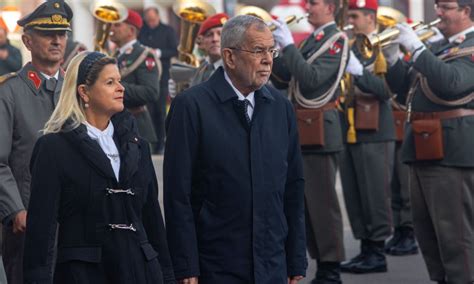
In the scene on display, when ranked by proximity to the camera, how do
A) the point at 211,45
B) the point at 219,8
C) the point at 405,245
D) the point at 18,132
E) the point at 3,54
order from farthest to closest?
1. the point at 219,8
2. the point at 3,54
3. the point at 405,245
4. the point at 211,45
5. the point at 18,132

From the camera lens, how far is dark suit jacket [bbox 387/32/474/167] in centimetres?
788

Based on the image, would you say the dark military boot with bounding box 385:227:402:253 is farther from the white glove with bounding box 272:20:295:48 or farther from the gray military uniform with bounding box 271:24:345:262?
the white glove with bounding box 272:20:295:48

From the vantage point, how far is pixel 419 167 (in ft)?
27.1

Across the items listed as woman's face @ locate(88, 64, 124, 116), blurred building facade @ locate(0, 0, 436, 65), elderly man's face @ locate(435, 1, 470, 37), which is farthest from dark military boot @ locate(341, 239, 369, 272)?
blurred building facade @ locate(0, 0, 436, 65)

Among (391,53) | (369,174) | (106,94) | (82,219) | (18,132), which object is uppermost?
(106,94)

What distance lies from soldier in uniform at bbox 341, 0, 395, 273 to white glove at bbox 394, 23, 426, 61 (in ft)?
5.61

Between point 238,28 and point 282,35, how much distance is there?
3.31 meters

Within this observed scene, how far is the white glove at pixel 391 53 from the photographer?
9193mm

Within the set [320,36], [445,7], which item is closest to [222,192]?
[445,7]

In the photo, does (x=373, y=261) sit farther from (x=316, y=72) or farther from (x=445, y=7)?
(x=445, y=7)

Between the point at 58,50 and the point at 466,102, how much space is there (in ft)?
8.39

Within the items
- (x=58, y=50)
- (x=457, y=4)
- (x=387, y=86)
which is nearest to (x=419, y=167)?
(x=457, y=4)

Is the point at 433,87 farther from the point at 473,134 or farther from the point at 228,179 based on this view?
the point at 228,179

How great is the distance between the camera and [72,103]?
5.47 m
